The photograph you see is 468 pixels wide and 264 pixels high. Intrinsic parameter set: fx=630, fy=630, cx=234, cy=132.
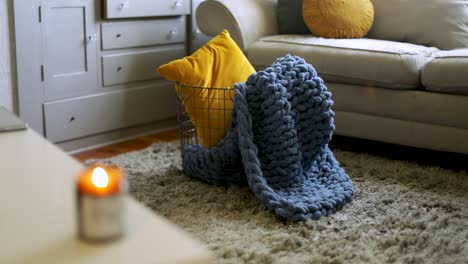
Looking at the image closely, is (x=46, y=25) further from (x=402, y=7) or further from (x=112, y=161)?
(x=402, y=7)

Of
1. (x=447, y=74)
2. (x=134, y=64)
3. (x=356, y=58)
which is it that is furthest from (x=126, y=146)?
(x=447, y=74)

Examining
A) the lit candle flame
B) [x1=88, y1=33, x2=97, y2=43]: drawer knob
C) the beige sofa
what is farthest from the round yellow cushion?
the lit candle flame

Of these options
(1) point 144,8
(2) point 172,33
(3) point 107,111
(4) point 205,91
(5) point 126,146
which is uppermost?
(1) point 144,8

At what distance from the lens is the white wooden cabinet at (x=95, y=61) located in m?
2.39

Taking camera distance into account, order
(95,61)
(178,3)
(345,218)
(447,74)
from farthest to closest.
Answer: (178,3), (95,61), (447,74), (345,218)

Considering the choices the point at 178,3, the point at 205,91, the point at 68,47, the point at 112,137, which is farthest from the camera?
the point at 178,3

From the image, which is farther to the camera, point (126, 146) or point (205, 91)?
point (126, 146)

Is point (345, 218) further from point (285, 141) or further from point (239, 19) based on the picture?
point (239, 19)

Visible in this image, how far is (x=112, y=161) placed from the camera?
2377mm

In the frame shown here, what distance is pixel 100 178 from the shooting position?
0.72 meters

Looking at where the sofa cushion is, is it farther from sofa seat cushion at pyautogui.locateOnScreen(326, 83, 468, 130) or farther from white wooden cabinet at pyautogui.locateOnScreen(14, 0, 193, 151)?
white wooden cabinet at pyautogui.locateOnScreen(14, 0, 193, 151)

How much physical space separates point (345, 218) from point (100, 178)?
1.19 meters

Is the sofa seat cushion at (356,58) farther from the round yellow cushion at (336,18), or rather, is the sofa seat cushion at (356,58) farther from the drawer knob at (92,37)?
the drawer knob at (92,37)

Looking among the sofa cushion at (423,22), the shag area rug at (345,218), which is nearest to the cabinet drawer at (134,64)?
the shag area rug at (345,218)
